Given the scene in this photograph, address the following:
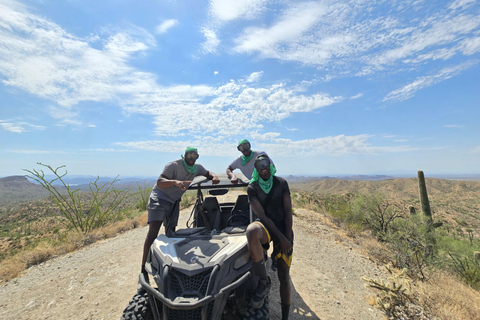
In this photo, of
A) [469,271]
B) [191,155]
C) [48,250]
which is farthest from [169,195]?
[469,271]

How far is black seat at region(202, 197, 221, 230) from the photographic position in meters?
4.76

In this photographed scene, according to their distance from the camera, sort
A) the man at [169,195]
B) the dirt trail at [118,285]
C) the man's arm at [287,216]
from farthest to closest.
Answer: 1. the dirt trail at [118,285]
2. the man at [169,195]
3. the man's arm at [287,216]

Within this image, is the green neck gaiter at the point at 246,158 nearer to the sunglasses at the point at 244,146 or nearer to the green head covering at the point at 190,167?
the sunglasses at the point at 244,146

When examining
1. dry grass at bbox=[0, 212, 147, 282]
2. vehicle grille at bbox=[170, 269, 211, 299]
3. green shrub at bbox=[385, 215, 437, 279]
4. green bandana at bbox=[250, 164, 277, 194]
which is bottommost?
green shrub at bbox=[385, 215, 437, 279]

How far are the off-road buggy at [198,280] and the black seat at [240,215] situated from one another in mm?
1008

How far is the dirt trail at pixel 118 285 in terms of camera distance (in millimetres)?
4211

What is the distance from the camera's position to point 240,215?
4.64m

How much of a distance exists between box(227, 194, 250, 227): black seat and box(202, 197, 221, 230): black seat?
31 centimetres

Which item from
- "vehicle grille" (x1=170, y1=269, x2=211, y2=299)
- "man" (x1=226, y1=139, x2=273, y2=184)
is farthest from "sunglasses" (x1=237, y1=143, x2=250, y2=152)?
"vehicle grille" (x1=170, y1=269, x2=211, y2=299)

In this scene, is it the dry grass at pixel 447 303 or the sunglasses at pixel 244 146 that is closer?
the dry grass at pixel 447 303

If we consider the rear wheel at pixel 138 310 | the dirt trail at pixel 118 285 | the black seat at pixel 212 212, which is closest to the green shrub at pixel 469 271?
the dirt trail at pixel 118 285

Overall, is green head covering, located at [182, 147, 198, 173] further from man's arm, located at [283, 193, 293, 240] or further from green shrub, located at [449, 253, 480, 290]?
green shrub, located at [449, 253, 480, 290]

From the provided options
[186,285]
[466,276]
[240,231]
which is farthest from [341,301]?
[466,276]

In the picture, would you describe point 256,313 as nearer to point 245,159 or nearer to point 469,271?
point 245,159
